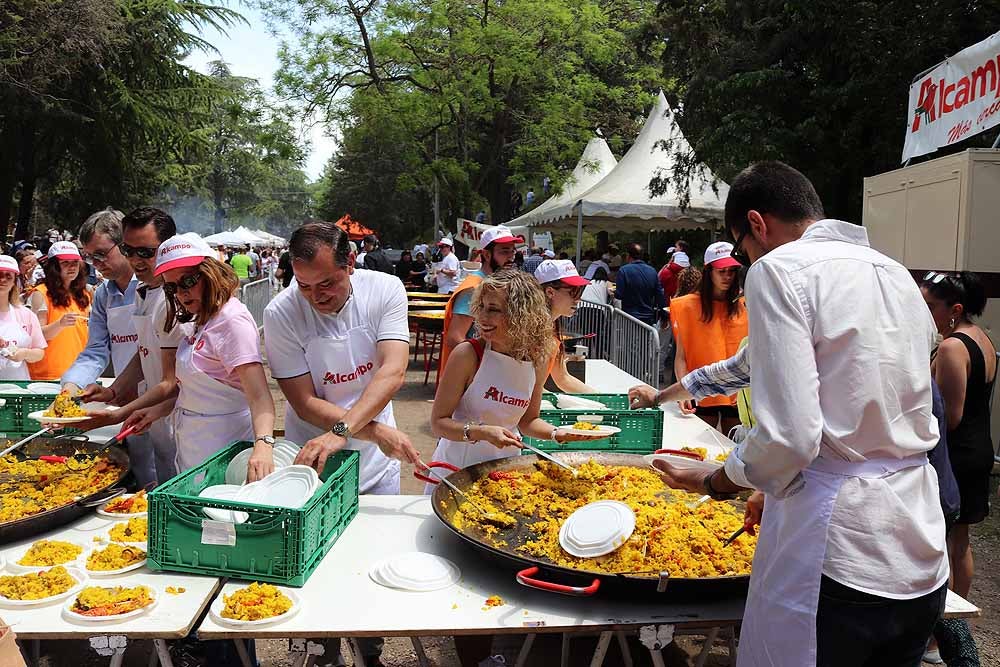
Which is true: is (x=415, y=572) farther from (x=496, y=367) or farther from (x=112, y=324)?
(x=112, y=324)

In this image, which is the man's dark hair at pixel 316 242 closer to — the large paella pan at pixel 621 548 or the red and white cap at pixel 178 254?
the red and white cap at pixel 178 254

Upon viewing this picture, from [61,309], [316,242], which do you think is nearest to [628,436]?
[316,242]

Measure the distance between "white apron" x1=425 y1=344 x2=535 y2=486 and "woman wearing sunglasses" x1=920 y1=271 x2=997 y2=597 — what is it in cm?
220

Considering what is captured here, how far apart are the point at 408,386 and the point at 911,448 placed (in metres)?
10.1

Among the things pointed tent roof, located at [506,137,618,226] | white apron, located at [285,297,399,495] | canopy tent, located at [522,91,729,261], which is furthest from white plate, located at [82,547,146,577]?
pointed tent roof, located at [506,137,618,226]

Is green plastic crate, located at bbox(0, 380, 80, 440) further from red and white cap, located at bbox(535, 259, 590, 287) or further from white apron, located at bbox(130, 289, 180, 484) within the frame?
red and white cap, located at bbox(535, 259, 590, 287)

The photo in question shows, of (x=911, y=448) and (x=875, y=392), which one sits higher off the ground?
(x=875, y=392)

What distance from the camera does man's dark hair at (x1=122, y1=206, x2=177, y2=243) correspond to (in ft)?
11.5

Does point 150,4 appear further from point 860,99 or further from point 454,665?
point 454,665

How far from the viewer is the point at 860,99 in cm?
1417

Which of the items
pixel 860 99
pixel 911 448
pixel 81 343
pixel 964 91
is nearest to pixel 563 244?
pixel 860 99

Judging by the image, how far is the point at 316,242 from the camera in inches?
117

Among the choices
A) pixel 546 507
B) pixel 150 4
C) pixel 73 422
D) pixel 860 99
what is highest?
pixel 150 4

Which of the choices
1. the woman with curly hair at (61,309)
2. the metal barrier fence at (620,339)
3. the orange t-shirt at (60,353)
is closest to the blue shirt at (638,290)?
the metal barrier fence at (620,339)
